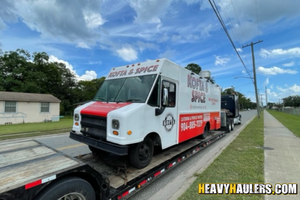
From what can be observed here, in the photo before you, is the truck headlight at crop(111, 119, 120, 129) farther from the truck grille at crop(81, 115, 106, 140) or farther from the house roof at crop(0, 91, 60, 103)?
the house roof at crop(0, 91, 60, 103)

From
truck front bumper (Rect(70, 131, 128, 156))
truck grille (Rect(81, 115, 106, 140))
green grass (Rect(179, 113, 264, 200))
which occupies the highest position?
truck grille (Rect(81, 115, 106, 140))

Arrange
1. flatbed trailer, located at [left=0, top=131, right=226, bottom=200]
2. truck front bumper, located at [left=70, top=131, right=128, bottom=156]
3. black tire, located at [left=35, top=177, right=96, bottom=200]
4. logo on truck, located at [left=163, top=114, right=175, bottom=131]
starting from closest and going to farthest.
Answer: flatbed trailer, located at [left=0, top=131, right=226, bottom=200]
black tire, located at [left=35, top=177, right=96, bottom=200]
truck front bumper, located at [left=70, top=131, right=128, bottom=156]
logo on truck, located at [left=163, top=114, right=175, bottom=131]

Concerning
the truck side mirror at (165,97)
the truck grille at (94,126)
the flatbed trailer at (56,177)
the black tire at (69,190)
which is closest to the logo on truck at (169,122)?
the truck side mirror at (165,97)

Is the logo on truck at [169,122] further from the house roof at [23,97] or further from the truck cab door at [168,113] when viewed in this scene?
the house roof at [23,97]

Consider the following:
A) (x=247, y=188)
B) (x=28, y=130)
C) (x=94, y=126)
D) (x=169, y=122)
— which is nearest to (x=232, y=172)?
(x=247, y=188)

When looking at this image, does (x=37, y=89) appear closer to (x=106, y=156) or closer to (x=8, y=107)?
(x=8, y=107)

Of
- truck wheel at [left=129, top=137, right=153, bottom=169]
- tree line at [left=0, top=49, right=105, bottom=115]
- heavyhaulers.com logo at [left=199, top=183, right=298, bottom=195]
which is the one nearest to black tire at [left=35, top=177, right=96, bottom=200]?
truck wheel at [left=129, top=137, right=153, bottom=169]

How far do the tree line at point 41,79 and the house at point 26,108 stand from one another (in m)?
3.91

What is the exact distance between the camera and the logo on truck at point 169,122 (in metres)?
4.53

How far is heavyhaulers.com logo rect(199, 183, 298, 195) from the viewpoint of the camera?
3.52 m

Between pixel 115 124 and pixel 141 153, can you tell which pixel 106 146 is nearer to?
pixel 115 124

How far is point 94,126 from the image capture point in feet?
12.7

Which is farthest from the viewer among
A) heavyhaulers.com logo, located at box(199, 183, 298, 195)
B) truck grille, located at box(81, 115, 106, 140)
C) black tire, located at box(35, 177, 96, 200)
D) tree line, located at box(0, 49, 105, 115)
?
tree line, located at box(0, 49, 105, 115)

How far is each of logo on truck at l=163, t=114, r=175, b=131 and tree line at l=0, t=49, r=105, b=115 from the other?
86.5ft
